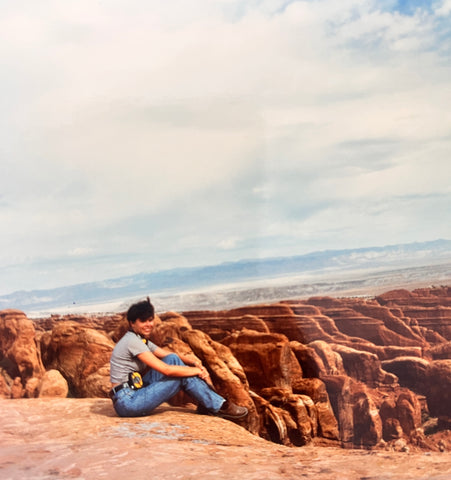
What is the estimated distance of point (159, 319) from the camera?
737 cm

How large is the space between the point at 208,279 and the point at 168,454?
29.5 feet

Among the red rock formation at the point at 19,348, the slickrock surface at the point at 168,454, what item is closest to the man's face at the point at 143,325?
the slickrock surface at the point at 168,454

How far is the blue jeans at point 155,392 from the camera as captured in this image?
4.75m

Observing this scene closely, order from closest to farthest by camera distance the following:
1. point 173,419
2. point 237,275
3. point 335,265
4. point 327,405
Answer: point 173,419
point 327,405
point 237,275
point 335,265

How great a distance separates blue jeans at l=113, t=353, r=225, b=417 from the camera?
475 centimetres

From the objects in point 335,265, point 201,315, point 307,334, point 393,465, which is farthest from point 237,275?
point 393,465

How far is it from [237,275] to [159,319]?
235 inches

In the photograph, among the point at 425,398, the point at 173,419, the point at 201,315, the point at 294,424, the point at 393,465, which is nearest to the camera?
the point at 393,465

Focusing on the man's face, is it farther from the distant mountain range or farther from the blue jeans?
the distant mountain range

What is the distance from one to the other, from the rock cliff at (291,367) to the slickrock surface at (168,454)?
86 cm

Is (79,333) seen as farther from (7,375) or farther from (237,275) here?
(237,275)

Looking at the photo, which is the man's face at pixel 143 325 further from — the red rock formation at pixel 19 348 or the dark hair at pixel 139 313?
the red rock formation at pixel 19 348

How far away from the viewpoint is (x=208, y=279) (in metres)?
13.0

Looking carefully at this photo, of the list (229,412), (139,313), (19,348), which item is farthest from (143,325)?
(19,348)
